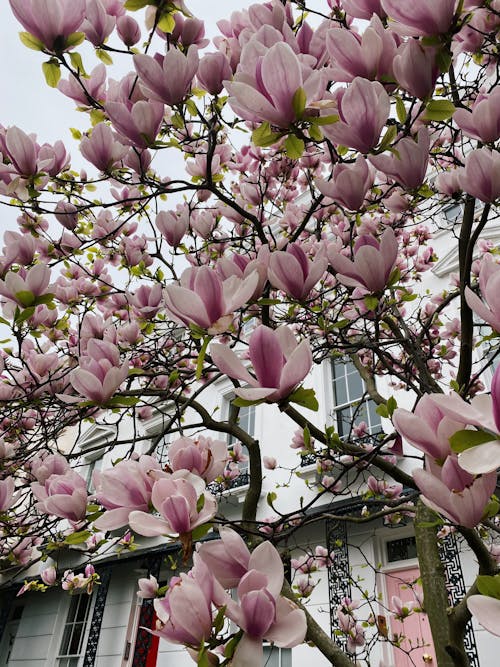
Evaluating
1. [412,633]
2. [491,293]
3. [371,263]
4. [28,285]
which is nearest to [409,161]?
[371,263]

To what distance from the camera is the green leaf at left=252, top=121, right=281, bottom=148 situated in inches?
40.4

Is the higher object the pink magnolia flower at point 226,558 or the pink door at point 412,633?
the pink door at point 412,633

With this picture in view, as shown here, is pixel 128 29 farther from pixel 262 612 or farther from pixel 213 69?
pixel 262 612

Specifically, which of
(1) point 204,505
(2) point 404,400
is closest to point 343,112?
(1) point 204,505

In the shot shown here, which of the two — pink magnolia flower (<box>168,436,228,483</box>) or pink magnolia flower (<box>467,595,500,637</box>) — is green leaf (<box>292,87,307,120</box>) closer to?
pink magnolia flower (<box>168,436,228,483</box>)

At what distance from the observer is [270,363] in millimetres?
868

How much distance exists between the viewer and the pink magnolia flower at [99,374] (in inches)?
46.1

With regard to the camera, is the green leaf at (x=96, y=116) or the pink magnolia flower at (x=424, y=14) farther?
the green leaf at (x=96, y=116)

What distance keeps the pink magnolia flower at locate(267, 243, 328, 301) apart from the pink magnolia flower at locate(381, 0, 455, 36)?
0.51 meters

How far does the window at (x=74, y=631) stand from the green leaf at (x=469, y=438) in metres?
9.47

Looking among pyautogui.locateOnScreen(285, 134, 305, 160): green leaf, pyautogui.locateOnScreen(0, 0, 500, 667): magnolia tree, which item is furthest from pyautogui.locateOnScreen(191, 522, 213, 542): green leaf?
pyautogui.locateOnScreen(285, 134, 305, 160): green leaf

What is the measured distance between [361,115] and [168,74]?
530 millimetres

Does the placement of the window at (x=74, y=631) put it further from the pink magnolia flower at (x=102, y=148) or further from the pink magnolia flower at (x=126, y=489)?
the pink magnolia flower at (x=126, y=489)

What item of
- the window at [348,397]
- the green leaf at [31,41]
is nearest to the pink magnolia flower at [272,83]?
the green leaf at [31,41]
